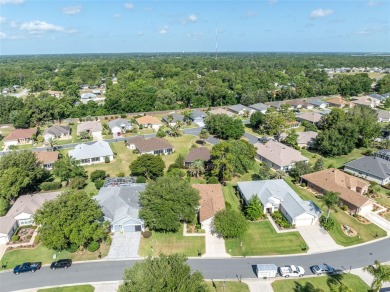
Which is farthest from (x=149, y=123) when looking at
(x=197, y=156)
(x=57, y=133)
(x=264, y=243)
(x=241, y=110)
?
(x=264, y=243)

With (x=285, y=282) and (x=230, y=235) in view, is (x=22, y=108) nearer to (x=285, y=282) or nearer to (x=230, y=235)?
(x=230, y=235)

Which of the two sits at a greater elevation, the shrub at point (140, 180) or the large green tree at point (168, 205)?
the large green tree at point (168, 205)

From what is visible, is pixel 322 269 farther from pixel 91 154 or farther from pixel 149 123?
pixel 149 123

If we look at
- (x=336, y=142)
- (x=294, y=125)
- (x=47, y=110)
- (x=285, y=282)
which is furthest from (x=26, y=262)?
(x=294, y=125)

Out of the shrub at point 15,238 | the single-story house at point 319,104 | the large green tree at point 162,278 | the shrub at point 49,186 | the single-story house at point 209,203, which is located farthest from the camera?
the single-story house at point 319,104

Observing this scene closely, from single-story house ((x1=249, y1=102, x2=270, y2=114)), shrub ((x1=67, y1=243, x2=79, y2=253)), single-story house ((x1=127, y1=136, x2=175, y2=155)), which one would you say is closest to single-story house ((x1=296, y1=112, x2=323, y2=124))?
single-story house ((x1=249, y1=102, x2=270, y2=114))

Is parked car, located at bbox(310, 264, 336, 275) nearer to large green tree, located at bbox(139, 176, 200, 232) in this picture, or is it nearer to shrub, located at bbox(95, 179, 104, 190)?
large green tree, located at bbox(139, 176, 200, 232)

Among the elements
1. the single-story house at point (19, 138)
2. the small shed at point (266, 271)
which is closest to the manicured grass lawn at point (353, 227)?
the small shed at point (266, 271)

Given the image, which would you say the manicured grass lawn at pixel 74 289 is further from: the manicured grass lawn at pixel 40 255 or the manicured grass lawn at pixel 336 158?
the manicured grass lawn at pixel 336 158
